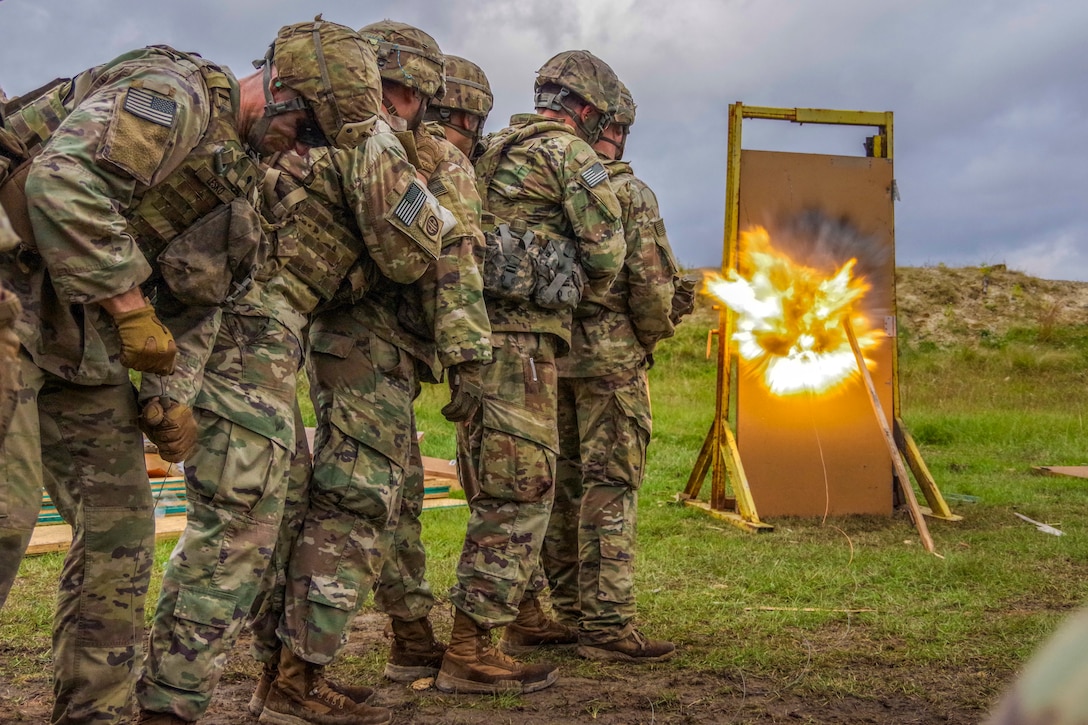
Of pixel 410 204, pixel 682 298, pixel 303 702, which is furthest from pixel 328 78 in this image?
pixel 682 298

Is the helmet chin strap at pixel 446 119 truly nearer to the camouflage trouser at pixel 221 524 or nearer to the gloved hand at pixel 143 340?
the camouflage trouser at pixel 221 524

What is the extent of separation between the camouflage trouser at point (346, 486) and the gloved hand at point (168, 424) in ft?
2.35

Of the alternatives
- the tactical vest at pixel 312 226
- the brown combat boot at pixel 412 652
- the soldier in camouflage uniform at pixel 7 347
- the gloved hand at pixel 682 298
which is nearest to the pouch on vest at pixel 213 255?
the tactical vest at pixel 312 226

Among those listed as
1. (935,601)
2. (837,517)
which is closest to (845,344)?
(837,517)

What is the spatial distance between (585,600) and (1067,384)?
47.6ft

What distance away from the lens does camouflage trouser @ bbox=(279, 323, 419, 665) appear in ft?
11.4

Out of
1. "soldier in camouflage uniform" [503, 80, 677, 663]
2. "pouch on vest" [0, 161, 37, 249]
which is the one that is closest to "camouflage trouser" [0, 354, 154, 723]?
"pouch on vest" [0, 161, 37, 249]

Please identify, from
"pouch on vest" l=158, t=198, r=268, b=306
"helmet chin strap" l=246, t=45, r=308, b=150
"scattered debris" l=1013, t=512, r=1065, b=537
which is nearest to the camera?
"pouch on vest" l=158, t=198, r=268, b=306

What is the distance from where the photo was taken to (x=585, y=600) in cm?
459

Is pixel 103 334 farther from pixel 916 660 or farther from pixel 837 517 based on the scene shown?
pixel 837 517

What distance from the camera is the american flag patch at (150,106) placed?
2586 millimetres

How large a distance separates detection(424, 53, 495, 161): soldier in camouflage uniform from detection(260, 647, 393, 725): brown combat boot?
2132 mm

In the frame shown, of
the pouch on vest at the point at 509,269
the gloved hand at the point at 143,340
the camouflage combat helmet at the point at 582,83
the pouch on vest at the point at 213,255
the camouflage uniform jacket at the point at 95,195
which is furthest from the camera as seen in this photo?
the camouflage combat helmet at the point at 582,83

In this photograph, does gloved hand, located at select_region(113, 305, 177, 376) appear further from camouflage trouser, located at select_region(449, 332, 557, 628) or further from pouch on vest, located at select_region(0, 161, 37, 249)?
camouflage trouser, located at select_region(449, 332, 557, 628)
